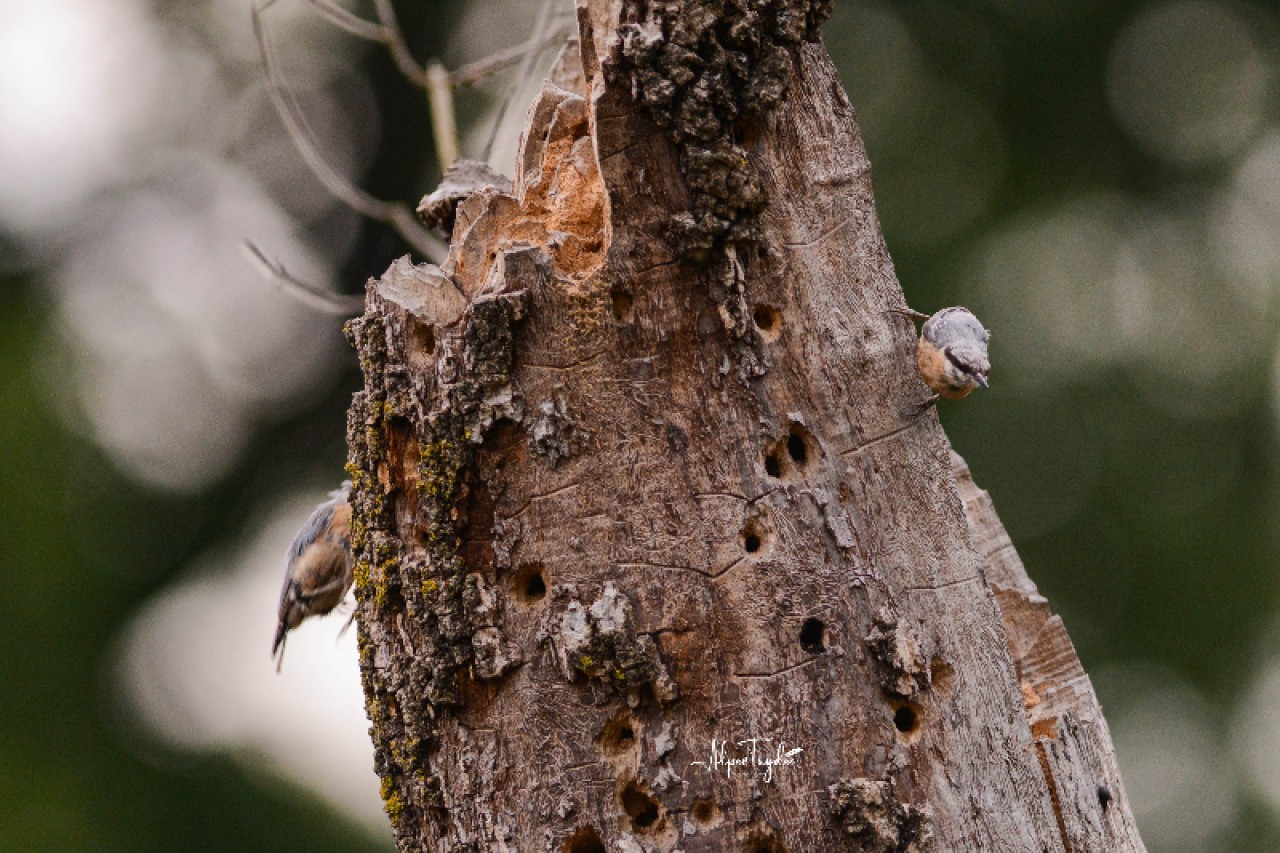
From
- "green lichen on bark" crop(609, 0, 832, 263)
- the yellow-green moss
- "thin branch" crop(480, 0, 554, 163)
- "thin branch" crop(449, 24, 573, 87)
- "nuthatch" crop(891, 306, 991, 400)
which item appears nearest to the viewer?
"green lichen on bark" crop(609, 0, 832, 263)

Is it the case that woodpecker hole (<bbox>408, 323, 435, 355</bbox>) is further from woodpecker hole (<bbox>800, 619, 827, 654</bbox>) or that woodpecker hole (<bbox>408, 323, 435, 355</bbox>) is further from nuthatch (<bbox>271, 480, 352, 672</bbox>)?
Result: nuthatch (<bbox>271, 480, 352, 672</bbox>)

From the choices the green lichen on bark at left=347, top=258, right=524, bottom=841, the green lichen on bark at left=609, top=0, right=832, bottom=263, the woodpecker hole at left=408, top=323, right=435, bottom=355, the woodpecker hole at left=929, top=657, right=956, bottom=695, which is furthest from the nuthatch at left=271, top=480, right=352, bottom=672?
the woodpecker hole at left=929, top=657, right=956, bottom=695

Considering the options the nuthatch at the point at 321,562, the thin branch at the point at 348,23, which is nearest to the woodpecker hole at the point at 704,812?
the nuthatch at the point at 321,562

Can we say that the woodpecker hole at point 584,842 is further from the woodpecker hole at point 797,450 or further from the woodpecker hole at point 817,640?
the woodpecker hole at point 797,450

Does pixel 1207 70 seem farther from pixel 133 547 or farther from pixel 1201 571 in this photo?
pixel 133 547

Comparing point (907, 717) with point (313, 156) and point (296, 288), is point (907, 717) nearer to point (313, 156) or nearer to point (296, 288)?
point (296, 288)

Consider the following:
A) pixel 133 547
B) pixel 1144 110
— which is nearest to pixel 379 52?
pixel 133 547
